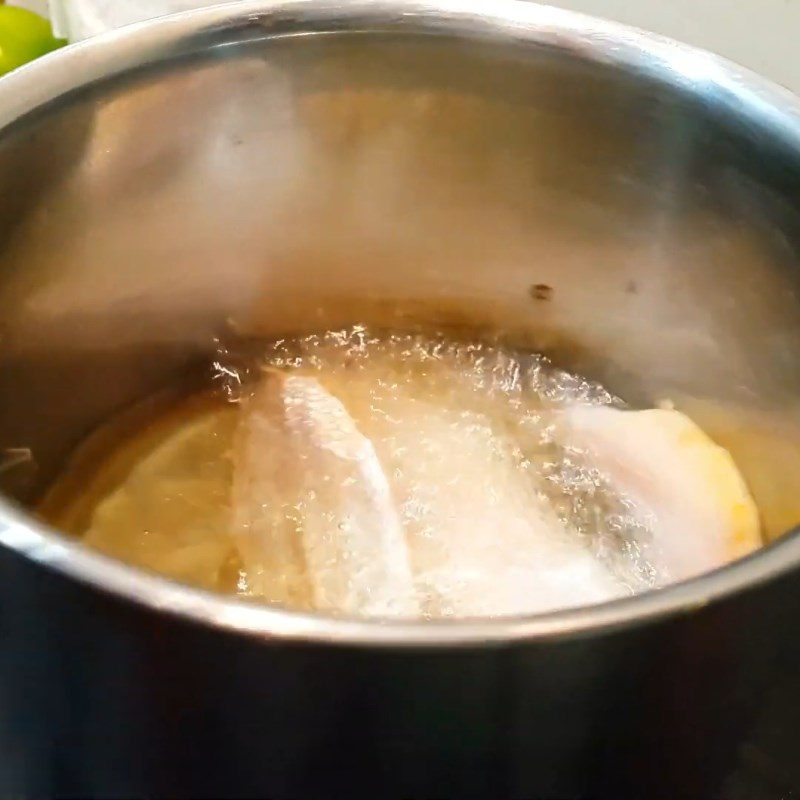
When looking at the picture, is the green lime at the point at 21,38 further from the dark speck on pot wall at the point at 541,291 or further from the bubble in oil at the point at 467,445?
the dark speck on pot wall at the point at 541,291

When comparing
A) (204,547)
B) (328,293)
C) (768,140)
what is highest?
(768,140)

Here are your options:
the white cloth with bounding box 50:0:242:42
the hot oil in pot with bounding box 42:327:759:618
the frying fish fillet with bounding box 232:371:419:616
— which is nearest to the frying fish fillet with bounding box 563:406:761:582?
the hot oil in pot with bounding box 42:327:759:618

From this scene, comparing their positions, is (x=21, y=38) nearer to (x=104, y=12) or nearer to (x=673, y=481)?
(x=104, y=12)

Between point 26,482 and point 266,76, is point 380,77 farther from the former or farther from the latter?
point 26,482

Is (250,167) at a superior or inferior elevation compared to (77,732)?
superior

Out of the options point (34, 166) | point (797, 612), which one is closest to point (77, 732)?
point (797, 612)

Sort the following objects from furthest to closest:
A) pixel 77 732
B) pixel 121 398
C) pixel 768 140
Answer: pixel 121 398, pixel 768 140, pixel 77 732
